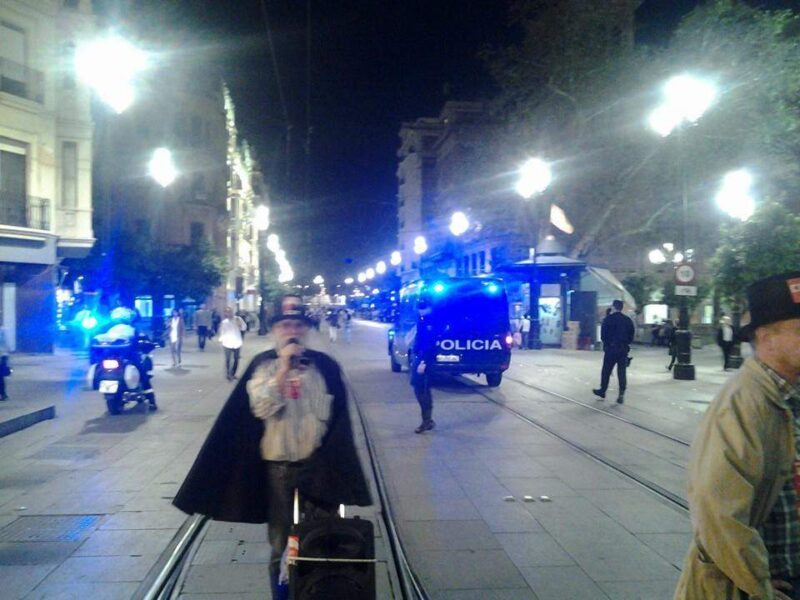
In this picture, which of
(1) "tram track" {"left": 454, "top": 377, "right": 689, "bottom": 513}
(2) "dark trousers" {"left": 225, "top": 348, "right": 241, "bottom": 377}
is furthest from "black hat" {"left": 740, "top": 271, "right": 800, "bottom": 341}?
(2) "dark trousers" {"left": 225, "top": 348, "right": 241, "bottom": 377}

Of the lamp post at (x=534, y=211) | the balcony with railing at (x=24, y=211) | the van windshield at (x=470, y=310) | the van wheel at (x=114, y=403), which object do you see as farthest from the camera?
the lamp post at (x=534, y=211)

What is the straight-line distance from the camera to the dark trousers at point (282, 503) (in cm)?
427

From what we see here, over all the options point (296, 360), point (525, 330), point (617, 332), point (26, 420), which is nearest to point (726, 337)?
point (617, 332)

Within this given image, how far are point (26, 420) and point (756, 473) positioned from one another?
11.9 metres

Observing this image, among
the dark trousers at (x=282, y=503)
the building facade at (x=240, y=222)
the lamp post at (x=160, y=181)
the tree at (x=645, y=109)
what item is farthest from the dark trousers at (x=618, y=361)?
the building facade at (x=240, y=222)

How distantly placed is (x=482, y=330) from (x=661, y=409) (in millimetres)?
4415

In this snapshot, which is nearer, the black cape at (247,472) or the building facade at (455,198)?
the black cape at (247,472)

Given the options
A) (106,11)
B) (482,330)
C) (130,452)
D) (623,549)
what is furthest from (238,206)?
(623,549)

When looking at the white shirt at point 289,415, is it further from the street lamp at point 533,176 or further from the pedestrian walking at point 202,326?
the pedestrian walking at point 202,326

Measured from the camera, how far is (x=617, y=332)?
47.4 feet

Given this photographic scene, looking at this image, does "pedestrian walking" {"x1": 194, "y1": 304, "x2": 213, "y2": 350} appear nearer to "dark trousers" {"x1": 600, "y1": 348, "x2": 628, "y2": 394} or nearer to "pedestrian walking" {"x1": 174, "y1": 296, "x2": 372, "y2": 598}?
"dark trousers" {"x1": 600, "y1": 348, "x2": 628, "y2": 394}

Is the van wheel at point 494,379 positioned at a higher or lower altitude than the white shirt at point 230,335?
lower

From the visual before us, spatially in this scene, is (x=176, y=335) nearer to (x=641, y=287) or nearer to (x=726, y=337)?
(x=726, y=337)

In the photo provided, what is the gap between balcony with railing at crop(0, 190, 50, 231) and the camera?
23.2 m
